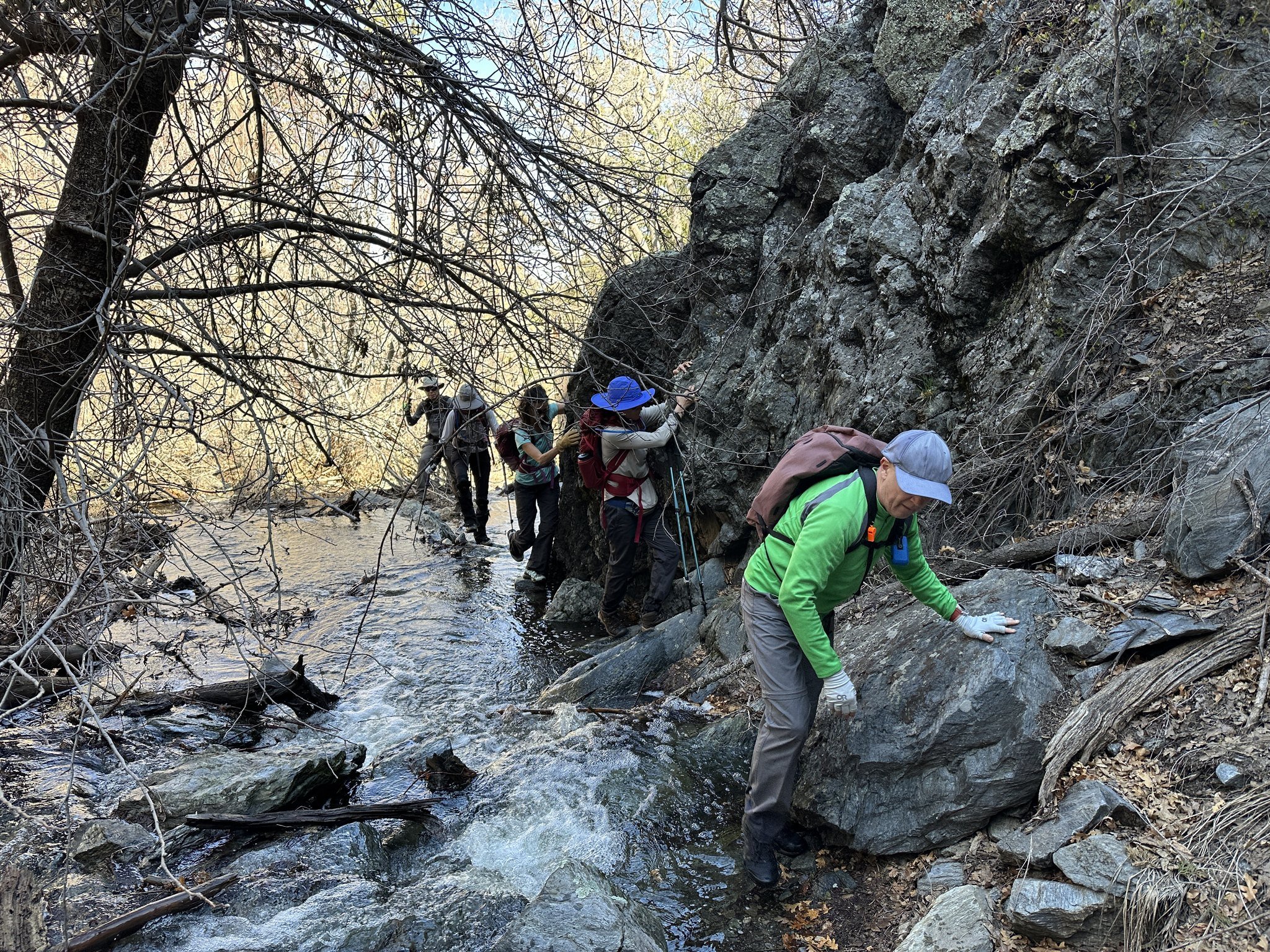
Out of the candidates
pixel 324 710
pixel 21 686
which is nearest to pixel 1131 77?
pixel 324 710

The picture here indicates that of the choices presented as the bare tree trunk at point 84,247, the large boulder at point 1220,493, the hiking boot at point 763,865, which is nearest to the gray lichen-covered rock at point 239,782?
the bare tree trunk at point 84,247

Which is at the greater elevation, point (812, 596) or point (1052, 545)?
point (812, 596)

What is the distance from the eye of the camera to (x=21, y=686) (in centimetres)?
556

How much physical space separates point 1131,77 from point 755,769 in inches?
186

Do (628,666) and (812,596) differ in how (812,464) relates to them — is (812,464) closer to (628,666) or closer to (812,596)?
(812,596)

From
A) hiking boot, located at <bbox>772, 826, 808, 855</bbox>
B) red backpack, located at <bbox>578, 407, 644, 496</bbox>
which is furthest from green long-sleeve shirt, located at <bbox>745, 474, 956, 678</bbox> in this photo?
red backpack, located at <bbox>578, 407, 644, 496</bbox>

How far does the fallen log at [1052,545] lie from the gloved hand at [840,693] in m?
1.52

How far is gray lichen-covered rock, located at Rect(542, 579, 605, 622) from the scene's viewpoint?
886cm

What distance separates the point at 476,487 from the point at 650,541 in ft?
15.9

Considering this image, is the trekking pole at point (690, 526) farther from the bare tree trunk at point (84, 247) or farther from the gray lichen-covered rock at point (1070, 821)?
the bare tree trunk at point (84, 247)

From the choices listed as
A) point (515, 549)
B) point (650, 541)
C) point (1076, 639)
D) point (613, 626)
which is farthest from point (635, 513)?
point (1076, 639)

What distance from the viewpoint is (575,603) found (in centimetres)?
891

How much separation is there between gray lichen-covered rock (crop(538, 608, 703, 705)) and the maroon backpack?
3014 millimetres

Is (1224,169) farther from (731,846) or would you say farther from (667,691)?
(667,691)
